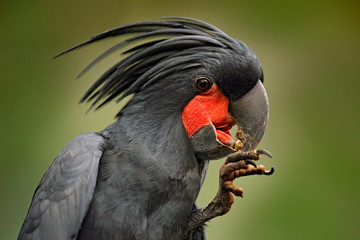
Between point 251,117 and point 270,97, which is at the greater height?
point 251,117

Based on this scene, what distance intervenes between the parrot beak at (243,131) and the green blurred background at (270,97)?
57.2 inches

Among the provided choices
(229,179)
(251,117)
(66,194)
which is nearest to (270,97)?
(251,117)

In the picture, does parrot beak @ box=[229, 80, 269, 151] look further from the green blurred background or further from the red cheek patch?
the green blurred background

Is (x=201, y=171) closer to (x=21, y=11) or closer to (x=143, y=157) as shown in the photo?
(x=143, y=157)

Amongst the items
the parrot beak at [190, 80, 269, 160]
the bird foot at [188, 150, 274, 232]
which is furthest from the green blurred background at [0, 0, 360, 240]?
the parrot beak at [190, 80, 269, 160]

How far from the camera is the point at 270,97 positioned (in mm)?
3656

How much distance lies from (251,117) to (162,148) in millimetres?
370

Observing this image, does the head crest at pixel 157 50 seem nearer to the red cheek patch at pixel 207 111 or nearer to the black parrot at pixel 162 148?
the black parrot at pixel 162 148

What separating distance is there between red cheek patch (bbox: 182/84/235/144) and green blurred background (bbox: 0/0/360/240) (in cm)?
147

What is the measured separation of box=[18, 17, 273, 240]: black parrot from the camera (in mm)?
1789

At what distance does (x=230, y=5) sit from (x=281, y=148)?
47.6 inches

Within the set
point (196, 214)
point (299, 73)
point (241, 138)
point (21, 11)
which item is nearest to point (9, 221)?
point (21, 11)

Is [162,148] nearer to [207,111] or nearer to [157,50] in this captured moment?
[207,111]

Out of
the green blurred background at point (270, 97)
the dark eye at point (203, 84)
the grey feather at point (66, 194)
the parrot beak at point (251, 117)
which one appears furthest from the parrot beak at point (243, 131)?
the green blurred background at point (270, 97)
